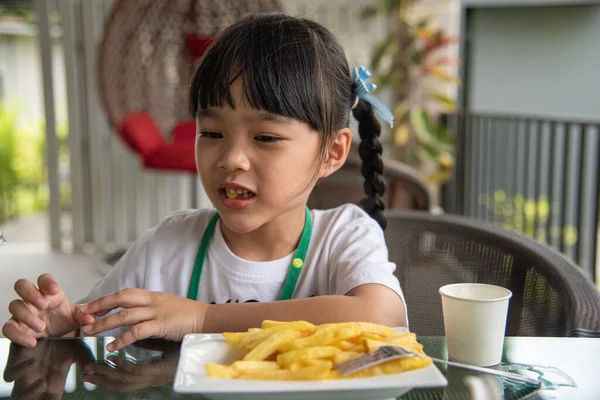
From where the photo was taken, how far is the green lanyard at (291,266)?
1.26m

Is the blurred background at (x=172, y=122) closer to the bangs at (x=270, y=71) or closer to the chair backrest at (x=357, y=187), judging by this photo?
the chair backrest at (x=357, y=187)

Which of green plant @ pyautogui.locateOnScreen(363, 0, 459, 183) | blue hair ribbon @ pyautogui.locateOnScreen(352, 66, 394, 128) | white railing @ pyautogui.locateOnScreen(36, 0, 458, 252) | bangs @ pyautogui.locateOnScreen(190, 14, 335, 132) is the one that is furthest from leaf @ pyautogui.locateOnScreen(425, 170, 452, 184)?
bangs @ pyautogui.locateOnScreen(190, 14, 335, 132)

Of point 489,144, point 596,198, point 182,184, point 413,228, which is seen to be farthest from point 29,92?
point 413,228

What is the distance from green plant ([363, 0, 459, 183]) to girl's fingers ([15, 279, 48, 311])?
3550 mm

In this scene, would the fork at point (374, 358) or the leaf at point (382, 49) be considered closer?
the fork at point (374, 358)

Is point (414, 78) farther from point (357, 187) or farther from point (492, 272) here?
point (492, 272)

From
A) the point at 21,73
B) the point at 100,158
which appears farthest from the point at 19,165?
the point at 100,158

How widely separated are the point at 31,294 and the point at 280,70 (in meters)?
0.49

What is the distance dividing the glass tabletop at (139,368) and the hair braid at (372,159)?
1.78 feet

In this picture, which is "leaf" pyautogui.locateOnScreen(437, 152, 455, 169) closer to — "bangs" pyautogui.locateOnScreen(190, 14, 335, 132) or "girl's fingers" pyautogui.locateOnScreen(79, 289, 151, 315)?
"bangs" pyautogui.locateOnScreen(190, 14, 335, 132)

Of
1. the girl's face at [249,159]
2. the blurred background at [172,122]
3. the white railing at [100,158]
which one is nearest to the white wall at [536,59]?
the blurred background at [172,122]

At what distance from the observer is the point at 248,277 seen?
1263 millimetres

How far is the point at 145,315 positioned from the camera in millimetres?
957

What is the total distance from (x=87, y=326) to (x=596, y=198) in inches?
106
